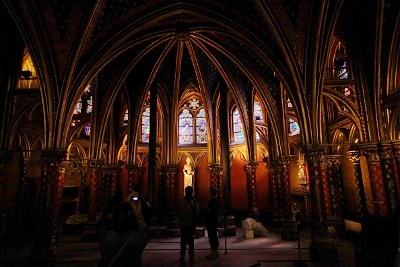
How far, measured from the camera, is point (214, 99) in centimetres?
1708

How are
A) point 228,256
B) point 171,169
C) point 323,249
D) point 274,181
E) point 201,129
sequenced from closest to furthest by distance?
point 323,249
point 228,256
point 274,181
point 171,169
point 201,129

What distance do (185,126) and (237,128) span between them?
3.97 meters

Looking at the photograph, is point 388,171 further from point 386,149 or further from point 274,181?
point 274,181

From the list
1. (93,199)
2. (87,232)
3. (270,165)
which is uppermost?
(270,165)

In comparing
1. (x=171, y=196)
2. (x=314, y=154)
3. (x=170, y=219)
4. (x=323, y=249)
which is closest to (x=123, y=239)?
(x=323, y=249)

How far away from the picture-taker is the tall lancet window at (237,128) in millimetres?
19750

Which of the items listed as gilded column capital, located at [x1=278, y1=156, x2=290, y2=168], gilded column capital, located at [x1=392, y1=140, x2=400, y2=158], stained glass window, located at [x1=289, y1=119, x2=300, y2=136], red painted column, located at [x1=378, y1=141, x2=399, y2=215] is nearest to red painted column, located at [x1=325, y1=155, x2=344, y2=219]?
gilded column capital, located at [x1=278, y1=156, x2=290, y2=168]

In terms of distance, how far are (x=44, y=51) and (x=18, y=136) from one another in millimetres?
7313

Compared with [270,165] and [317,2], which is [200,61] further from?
[317,2]

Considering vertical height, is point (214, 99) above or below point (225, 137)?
above

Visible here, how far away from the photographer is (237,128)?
20094 millimetres

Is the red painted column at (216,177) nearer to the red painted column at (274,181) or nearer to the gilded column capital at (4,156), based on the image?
the red painted column at (274,181)

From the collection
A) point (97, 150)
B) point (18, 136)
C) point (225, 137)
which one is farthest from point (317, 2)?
point (18, 136)

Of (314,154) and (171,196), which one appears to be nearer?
(314,154)
